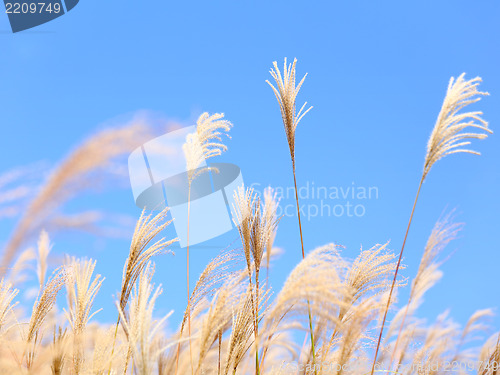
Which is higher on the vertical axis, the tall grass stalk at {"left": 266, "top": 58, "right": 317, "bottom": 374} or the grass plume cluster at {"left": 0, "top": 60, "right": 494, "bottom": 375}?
the tall grass stalk at {"left": 266, "top": 58, "right": 317, "bottom": 374}

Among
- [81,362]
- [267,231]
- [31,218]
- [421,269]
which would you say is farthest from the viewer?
[421,269]

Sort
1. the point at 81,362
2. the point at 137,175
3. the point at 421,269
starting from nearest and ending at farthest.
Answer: the point at 81,362
the point at 421,269
the point at 137,175

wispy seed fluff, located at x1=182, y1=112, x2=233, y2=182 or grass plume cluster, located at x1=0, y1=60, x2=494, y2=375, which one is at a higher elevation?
wispy seed fluff, located at x1=182, y1=112, x2=233, y2=182

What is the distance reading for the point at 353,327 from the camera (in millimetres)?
1744

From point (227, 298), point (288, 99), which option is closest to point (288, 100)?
point (288, 99)

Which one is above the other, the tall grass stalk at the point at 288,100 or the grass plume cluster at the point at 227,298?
the tall grass stalk at the point at 288,100

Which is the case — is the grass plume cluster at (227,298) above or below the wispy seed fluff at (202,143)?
below

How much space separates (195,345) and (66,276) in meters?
0.77

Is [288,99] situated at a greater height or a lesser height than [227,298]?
greater

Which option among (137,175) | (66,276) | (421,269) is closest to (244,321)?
(66,276)

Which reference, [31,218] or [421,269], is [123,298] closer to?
[31,218]

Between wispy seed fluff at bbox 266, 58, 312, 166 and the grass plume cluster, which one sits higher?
wispy seed fluff at bbox 266, 58, 312, 166

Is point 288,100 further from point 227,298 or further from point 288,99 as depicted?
point 227,298

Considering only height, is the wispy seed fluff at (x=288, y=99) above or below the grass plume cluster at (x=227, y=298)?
above
